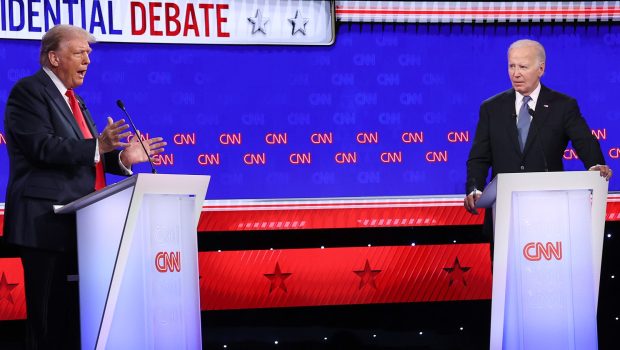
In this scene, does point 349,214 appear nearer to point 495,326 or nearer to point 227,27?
point 227,27

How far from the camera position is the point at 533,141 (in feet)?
13.4

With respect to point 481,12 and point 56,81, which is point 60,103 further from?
point 481,12

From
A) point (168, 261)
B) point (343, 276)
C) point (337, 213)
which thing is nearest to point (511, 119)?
point (337, 213)

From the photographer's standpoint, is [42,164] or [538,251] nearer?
[538,251]

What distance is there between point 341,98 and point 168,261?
2068mm

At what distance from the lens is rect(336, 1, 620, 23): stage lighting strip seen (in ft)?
16.3

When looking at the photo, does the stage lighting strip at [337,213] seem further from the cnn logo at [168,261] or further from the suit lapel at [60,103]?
the cnn logo at [168,261]

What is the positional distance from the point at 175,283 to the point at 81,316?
0.44 meters

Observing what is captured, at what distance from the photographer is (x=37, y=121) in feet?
11.1

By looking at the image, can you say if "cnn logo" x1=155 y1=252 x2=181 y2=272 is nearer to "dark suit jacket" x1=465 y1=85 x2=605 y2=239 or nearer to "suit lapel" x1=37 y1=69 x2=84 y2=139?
"suit lapel" x1=37 y1=69 x2=84 y2=139

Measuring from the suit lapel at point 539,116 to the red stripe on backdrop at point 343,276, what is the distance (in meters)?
1.10

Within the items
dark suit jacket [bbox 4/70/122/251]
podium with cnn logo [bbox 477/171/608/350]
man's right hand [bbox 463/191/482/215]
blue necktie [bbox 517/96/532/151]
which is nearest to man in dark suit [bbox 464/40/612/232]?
blue necktie [bbox 517/96/532/151]

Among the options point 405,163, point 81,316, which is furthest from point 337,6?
point 81,316

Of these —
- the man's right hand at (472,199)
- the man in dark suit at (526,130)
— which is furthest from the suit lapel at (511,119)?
the man's right hand at (472,199)
